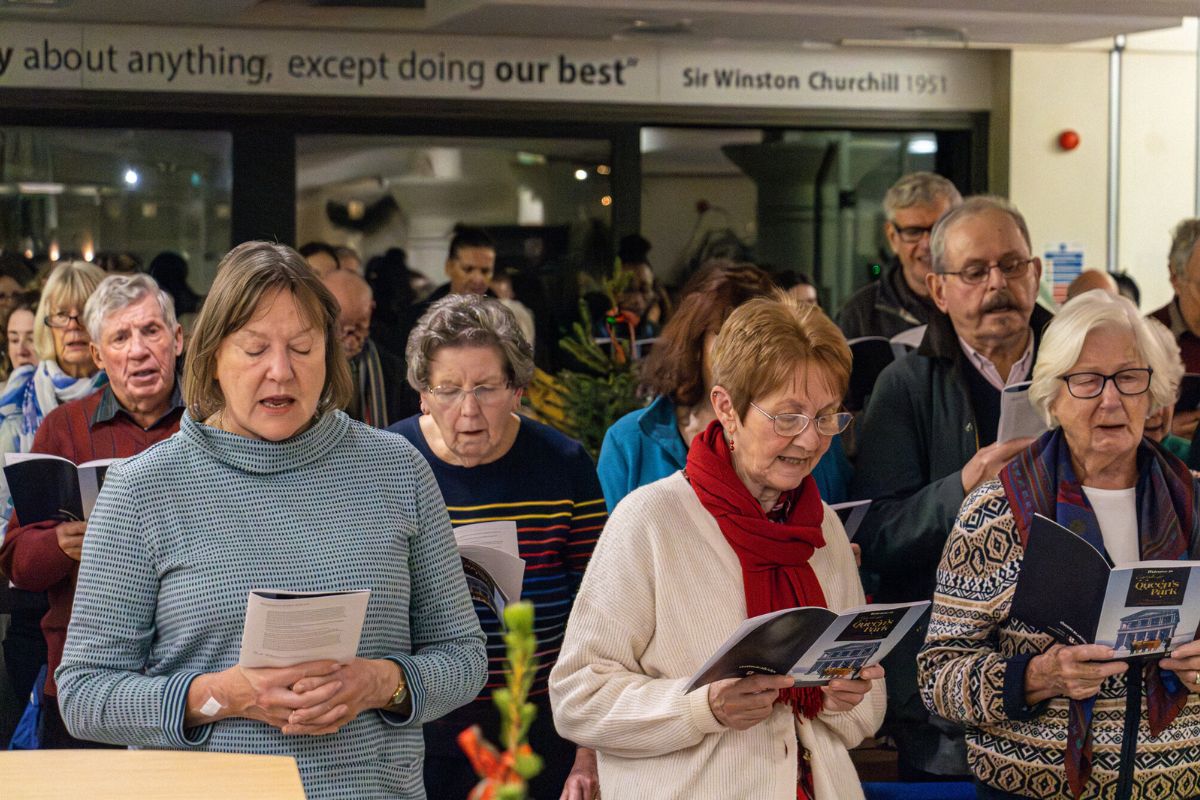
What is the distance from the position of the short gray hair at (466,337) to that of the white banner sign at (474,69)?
4793 mm

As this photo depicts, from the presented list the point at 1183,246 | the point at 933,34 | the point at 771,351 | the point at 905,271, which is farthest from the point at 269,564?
the point at 933,34

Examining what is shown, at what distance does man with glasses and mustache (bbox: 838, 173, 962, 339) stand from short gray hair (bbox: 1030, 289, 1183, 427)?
6.90ft

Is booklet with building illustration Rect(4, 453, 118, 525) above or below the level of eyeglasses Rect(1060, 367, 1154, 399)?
below

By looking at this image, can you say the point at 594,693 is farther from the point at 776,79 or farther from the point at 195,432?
the point at 776,79

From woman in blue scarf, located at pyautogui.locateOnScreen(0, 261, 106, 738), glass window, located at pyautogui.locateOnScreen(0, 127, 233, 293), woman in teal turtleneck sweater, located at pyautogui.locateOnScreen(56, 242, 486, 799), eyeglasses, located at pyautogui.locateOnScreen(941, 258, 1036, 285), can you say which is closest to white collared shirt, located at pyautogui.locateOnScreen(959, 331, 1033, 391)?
eyeglasses, located at pyautogui.locateOnScreen(941, 258, 1036, 285)

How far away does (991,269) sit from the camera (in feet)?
13.3

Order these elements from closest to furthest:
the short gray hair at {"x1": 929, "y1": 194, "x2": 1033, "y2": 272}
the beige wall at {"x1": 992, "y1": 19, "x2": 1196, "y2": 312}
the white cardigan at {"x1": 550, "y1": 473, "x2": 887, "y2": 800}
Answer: the white cardigan at {"x1": 550, "y1": 473, "x2": 887, "y2": 800} < the short gray hair at {"x1": 929, "y1": 194, "x2": 1033, "y2": 272} < the beige wall at {"x1": 992, "y1": 19, "x2": 1196, "y2": 312}

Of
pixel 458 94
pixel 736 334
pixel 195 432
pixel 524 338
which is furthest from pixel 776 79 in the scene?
→ pixel 195 432

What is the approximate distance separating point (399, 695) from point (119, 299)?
2.18 meters

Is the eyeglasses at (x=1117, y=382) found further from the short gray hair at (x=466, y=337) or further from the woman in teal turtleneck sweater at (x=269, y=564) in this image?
the woman in teal turtleneck sweater at (x=269, y=564)

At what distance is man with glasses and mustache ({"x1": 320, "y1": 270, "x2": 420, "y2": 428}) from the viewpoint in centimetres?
552

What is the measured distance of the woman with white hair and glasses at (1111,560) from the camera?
3105 millimetres

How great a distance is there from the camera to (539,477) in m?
3.70

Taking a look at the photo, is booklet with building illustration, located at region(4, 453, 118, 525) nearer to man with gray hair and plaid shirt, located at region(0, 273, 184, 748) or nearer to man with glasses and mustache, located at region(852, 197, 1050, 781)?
man with gray hair and plaid shirt, located at region(0, 273, 184, 748)
